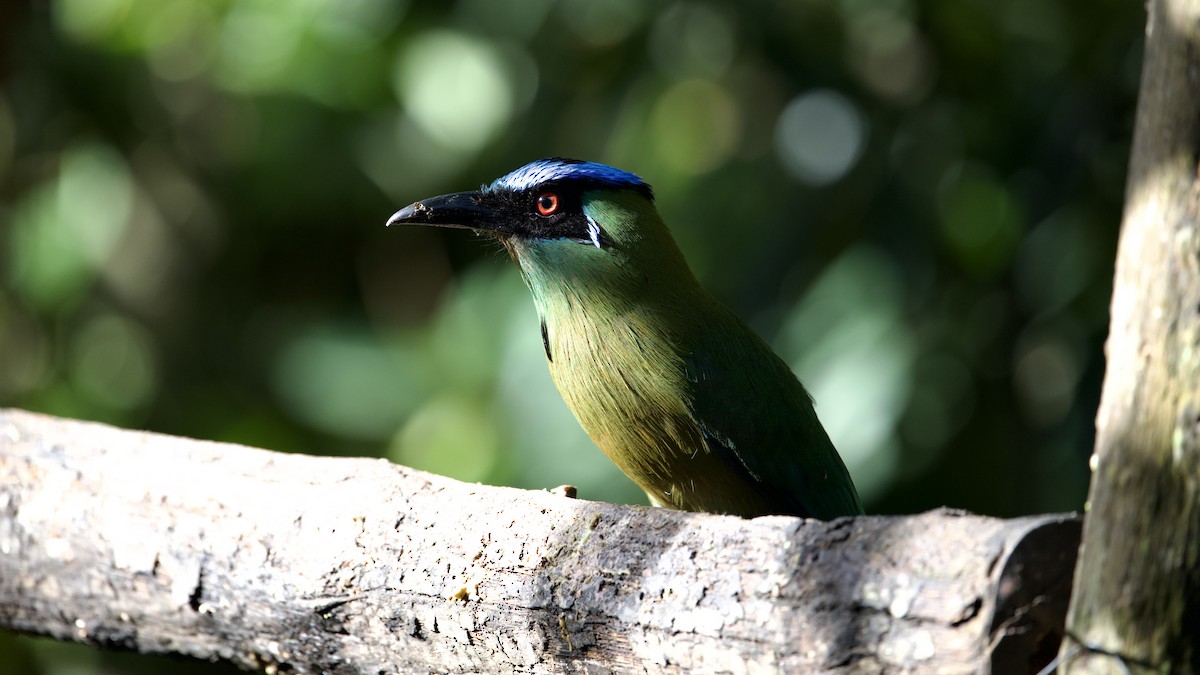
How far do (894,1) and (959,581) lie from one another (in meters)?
2.88

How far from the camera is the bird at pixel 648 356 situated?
2.92m

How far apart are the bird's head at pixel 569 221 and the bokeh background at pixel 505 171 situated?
1.29 feet

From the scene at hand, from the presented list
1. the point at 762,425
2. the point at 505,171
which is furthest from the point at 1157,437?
the point at 505,171

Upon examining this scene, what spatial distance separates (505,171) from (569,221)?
184 centimetres

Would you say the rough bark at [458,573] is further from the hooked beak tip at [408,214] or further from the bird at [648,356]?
the hooked beak tip at [408,214]

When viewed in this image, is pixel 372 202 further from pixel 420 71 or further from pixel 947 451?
pixel 947 451

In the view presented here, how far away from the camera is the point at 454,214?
326cm

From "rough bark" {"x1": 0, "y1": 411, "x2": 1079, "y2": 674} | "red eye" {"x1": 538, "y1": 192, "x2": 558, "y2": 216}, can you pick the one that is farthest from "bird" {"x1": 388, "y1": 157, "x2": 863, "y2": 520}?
"rough bark" {"x1": 0, "y1": 411, "x2": 1079, "y2": 674}

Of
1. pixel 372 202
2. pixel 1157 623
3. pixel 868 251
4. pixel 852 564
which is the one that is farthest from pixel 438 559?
pixel 372 202

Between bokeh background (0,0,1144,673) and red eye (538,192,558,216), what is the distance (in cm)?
44

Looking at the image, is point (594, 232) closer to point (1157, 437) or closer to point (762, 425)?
point (762, 425)

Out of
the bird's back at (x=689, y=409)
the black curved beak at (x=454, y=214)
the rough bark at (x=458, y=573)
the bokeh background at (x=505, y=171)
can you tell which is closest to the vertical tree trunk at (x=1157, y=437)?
the rough bark at (x=458, y=573)

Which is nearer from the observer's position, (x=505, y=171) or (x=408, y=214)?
(x=408, y=214)

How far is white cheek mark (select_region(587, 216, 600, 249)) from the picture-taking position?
314 cm
